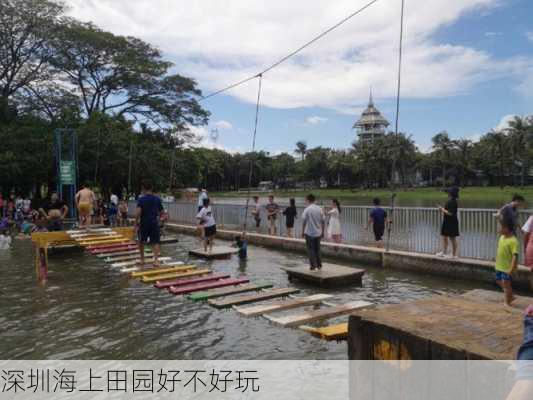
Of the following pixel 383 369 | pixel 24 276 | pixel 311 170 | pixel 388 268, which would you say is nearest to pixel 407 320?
pixel 383 369

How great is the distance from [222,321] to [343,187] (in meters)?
86.8

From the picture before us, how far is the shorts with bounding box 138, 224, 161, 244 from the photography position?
418 inches

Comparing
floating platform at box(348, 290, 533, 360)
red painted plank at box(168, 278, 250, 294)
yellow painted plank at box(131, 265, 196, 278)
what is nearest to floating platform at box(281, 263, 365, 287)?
red painted plank at box(168, 278, 250, 294)

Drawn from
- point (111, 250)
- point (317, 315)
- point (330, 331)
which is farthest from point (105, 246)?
point (330, 331)

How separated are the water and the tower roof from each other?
346 ft

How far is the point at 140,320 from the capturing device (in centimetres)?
720

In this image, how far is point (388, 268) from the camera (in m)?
11.7

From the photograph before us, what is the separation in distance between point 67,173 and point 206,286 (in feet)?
53.0

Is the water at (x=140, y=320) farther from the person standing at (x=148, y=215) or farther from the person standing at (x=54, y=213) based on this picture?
the person standing at (x=54, y=213)

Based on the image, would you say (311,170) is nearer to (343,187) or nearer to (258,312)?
(343,187)

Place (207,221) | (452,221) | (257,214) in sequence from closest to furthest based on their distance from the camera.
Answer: (452,221), (207,221), (257,214)

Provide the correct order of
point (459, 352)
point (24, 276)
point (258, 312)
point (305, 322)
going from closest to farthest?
point (459, 352) < point (305, 322) < point (258, 312) < point (24, 276)

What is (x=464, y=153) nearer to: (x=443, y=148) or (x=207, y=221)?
(x=443, y=148)

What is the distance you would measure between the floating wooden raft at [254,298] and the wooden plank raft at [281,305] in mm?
239
